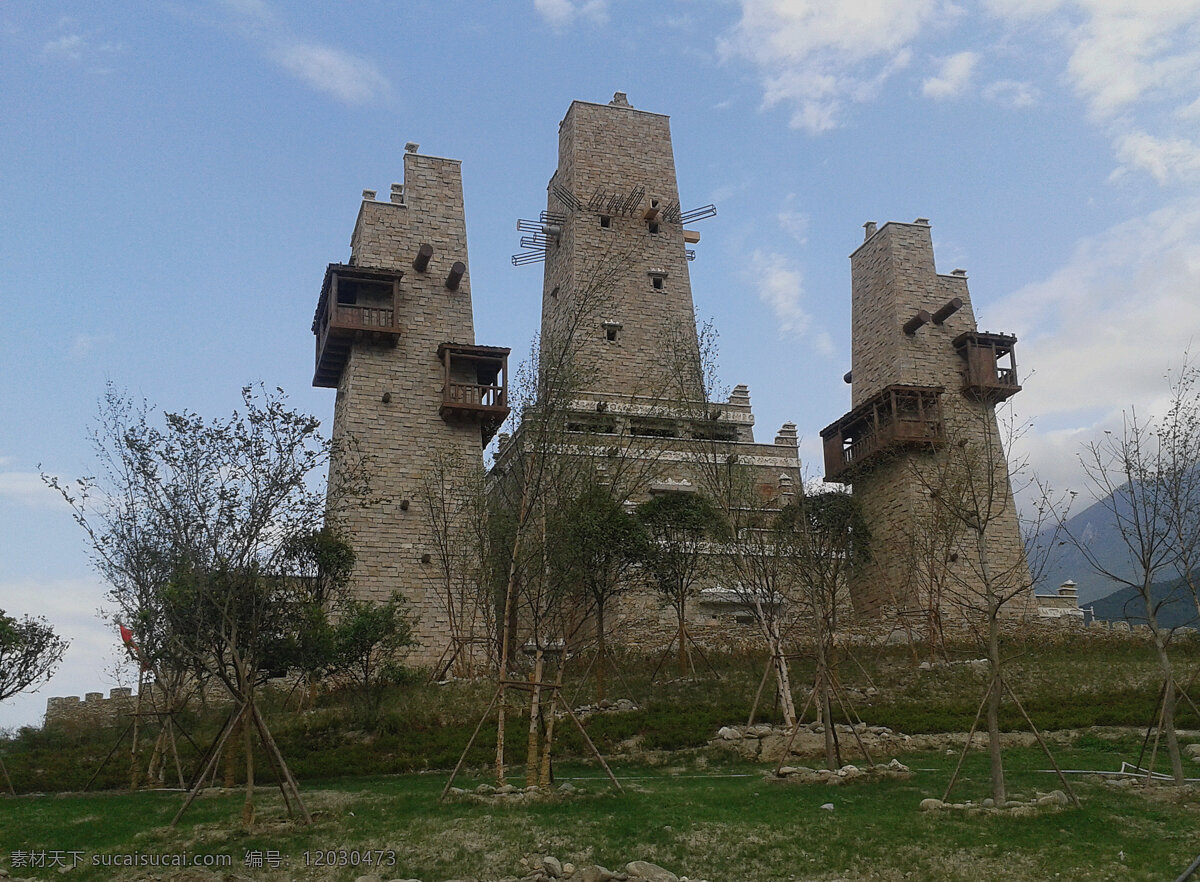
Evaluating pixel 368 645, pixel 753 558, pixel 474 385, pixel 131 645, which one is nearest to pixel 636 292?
pixel 474 385

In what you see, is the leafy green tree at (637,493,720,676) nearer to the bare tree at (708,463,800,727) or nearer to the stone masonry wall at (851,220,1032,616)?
the bare tree at (708,463,800,727)

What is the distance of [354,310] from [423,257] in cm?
227

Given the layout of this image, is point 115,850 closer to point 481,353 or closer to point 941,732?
point 941,732

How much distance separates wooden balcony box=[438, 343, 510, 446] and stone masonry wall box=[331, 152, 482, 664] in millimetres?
352

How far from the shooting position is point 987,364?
1203 inches

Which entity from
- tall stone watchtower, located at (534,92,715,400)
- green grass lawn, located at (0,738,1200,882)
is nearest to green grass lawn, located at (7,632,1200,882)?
green grass lawn, located at (0,738,1200,882)

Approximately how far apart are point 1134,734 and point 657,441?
48.7 ft

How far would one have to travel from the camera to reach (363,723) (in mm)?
18188

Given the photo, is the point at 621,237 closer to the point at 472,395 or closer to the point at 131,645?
the point at 472,395

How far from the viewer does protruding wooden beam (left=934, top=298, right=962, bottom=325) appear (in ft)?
101

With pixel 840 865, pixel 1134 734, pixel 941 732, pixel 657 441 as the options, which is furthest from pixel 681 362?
pixel 840 865

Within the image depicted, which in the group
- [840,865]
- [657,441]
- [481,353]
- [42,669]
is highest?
[481,353]

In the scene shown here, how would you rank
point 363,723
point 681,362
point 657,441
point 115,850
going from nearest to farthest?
1. point 115,850
2. point 363,723
3. point 681,362
4. point 657,441

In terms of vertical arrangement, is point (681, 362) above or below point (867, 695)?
above
